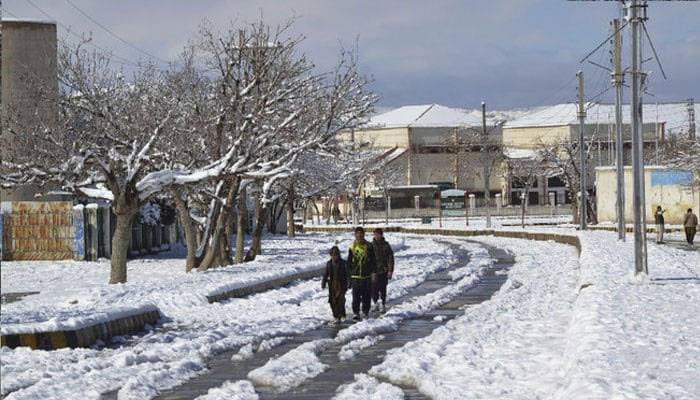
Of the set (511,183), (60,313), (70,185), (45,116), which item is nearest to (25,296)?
(70,185)

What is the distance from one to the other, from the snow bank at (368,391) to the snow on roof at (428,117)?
12207 centimetres

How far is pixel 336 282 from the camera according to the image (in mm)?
22625

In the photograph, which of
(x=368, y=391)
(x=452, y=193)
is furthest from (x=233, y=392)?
(x=452, y=193)

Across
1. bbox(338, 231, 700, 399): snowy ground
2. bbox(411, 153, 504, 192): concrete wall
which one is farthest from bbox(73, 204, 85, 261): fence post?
bbox(411, 153, 504, 192): concrete wall

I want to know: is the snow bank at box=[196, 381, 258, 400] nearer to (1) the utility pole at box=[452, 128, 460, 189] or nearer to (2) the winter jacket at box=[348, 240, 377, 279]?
(2) the winter jacket at box=[348, 240, 377, 279]

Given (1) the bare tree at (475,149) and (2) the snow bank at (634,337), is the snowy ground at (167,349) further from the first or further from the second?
(1) the bare tree at (475,149)

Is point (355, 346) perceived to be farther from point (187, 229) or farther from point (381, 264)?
point (187, 229)

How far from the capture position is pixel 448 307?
2603cm

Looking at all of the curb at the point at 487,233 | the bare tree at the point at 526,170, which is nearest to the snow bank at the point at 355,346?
the curb at the point at 487,233

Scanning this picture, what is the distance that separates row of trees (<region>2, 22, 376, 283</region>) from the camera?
119 ft

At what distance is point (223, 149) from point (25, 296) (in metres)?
10.5

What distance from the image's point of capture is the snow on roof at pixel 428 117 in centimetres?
14100

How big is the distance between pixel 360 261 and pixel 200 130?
17.6 meters

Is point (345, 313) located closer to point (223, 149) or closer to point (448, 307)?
point (448, 307)
